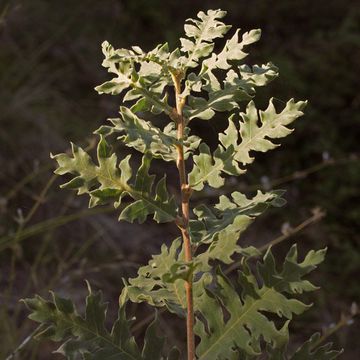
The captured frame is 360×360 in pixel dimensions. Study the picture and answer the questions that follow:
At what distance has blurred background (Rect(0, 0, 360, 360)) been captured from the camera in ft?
12.6

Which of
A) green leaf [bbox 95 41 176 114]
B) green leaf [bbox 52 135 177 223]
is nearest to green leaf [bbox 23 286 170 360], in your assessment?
green leaf [bbox 52 135 177 223]

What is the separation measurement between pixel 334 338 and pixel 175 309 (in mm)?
2598

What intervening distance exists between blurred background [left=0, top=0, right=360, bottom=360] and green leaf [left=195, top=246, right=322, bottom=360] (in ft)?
7.13

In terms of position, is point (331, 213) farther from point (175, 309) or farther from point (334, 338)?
point (175, 309)

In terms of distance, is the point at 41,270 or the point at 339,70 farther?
the point at 339,70

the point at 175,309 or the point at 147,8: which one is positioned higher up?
the point at 175,309

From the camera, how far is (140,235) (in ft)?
13.6

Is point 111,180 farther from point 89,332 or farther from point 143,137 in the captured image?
point 89,332

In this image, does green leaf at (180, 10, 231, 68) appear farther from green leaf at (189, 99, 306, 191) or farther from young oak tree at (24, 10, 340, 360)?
green leaf at (189, 99, 306, 191)

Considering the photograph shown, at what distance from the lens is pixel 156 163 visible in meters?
4.57

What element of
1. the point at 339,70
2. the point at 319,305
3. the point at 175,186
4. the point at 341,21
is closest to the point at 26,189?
the point at 175,186

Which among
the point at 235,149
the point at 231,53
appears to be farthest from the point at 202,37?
the point at 235,149

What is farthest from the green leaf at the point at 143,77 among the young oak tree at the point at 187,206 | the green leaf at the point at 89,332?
the green leaf at the point at 89,332

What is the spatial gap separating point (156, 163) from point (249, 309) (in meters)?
3.39
